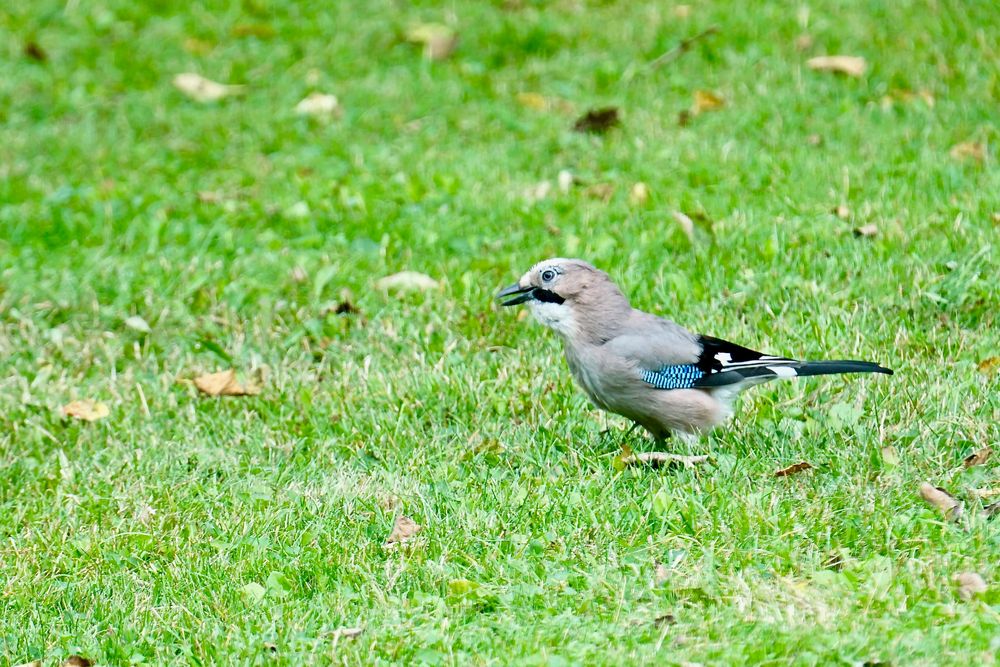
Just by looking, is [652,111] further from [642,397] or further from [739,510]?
[739,510]

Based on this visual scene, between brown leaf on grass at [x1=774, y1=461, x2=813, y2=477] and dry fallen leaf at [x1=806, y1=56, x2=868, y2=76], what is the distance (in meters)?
4.81

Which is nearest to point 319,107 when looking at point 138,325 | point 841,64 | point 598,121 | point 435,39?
point 435,39

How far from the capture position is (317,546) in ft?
15.5

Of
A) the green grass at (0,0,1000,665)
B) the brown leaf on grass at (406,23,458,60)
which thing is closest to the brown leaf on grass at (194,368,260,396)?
the green grass at (0,0,1000,665)

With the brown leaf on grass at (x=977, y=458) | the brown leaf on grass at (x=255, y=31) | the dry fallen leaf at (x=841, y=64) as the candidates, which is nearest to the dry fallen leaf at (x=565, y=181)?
the dry fallen leaf at (x=841, y=64)

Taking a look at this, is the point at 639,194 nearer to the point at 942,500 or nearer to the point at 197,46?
the point at 942,500

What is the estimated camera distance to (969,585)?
4086mm

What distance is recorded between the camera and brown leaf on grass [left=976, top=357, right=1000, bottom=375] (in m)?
5.62

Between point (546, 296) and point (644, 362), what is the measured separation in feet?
1.61

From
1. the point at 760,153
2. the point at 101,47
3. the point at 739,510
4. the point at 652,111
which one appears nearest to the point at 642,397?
the point at 739,510

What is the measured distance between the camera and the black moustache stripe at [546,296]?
5.37 m

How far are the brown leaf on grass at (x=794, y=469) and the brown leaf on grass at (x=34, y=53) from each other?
7894 mm

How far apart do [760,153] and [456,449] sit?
3.50 metres

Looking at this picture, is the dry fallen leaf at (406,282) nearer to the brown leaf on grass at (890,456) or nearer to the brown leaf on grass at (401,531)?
the brown leaf on grass at (401,531)
